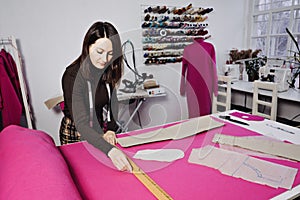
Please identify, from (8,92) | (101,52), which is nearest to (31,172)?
(101,52)

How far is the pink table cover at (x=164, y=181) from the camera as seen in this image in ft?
2.75

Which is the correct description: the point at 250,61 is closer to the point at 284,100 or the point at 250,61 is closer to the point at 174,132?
the point at 284,100

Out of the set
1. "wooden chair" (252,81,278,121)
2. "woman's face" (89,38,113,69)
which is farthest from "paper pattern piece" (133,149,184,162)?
"wooden chair" (252,81,278,121)

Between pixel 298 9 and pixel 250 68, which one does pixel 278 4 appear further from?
pixel 250 68

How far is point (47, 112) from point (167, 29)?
1839 millimetres

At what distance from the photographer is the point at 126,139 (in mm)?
1337

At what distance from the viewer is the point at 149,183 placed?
35.9 inches

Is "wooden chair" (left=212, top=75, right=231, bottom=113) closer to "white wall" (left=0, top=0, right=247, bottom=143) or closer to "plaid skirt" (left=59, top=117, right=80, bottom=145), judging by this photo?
"white wall" (left=0, top=0, right=247, bottom=143)

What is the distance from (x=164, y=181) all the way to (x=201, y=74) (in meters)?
1.95

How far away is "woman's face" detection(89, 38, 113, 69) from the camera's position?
3.98 feet

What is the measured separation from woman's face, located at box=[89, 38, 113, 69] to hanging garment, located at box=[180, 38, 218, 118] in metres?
1.63

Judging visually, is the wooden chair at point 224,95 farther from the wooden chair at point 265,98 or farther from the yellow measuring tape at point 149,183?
the yellow measuring tape at point 149,183

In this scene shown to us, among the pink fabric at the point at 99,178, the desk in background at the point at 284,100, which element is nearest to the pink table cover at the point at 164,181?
the pink fabric at the point at 99,178

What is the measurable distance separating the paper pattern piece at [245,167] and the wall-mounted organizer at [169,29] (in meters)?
2.06
